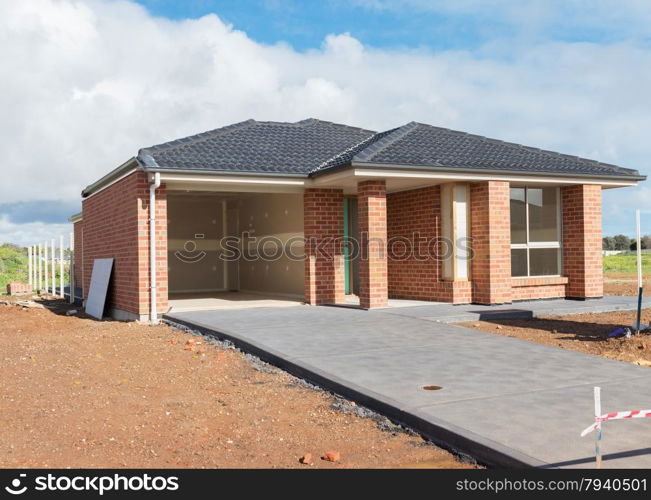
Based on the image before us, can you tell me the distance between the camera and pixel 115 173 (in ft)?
48.0

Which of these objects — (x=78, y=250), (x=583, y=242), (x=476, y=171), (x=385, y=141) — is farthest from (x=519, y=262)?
(x=78, y=250)

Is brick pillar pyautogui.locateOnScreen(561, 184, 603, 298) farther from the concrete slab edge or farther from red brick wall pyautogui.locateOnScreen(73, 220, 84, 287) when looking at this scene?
red brick wall pyautogui.locateOnScreen(73, 220, 84, 287)

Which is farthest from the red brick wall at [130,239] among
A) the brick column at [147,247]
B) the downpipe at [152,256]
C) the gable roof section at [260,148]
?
the gable roof section at [260,148]

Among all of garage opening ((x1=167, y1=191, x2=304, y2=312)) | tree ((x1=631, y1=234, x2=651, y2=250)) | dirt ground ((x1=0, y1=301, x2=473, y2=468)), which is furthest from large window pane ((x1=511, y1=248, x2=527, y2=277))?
dirt ground ((x1=0, y1=301, x2=473, y2=468))

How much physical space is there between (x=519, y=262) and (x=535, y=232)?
2.73 feet

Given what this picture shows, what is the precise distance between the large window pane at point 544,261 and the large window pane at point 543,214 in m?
0.28

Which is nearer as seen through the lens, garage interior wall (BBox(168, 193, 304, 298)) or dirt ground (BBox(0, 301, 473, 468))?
dirt ground (BBox(0, 301, 473, 468))

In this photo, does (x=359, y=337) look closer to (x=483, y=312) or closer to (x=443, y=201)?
(x=483, y=312)

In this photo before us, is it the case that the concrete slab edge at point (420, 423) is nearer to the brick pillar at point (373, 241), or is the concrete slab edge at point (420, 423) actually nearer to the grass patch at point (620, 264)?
the brick pillar at point (373, 241)

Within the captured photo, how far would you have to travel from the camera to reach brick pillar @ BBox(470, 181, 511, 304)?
13922mm

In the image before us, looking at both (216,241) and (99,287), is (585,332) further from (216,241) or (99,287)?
(216,241)

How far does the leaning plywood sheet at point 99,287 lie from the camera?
50.6 feet

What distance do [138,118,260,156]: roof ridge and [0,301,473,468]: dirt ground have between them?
16.6ft

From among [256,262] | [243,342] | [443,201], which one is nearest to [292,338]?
[243,342]
